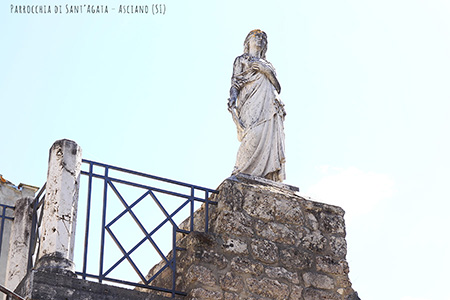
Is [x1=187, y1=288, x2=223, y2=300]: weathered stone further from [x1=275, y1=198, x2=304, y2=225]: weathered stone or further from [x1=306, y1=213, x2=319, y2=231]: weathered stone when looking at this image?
[x1=306, y1=213, x2=319, y2=231]: weathered stone

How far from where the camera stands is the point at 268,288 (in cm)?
789

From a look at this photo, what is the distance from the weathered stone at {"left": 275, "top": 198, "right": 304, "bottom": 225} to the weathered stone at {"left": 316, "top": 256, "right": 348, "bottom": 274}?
0.44 m

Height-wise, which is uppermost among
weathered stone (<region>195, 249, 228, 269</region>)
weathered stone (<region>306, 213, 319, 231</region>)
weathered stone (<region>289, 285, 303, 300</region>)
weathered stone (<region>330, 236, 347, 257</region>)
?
weathered stone (<region>306, 213, 319, 231</region>)

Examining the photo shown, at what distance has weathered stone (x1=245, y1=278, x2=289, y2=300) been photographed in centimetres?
783

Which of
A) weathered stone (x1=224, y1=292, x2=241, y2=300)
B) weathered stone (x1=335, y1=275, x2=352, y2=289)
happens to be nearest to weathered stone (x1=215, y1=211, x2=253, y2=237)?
weathered stone (x1=224, y1=292, x2=241, y2=300)

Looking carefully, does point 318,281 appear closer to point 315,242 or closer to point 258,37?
point 315,242

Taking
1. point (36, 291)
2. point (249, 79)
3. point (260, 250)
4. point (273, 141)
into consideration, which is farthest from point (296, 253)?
point (36, 291)

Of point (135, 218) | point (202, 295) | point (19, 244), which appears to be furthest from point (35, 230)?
point (202, 295)

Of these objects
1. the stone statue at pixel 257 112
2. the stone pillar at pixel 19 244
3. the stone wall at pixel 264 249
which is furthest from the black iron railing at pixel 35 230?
the stone statue at pixel 257 112

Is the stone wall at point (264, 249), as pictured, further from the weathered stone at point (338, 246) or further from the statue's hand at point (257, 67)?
the statue's hand at point (257, 67)

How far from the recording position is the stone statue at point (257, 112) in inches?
347

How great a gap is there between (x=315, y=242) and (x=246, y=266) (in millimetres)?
922

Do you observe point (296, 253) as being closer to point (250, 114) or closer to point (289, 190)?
point (289, 190)

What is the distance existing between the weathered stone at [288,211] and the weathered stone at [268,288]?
73 centimetres
